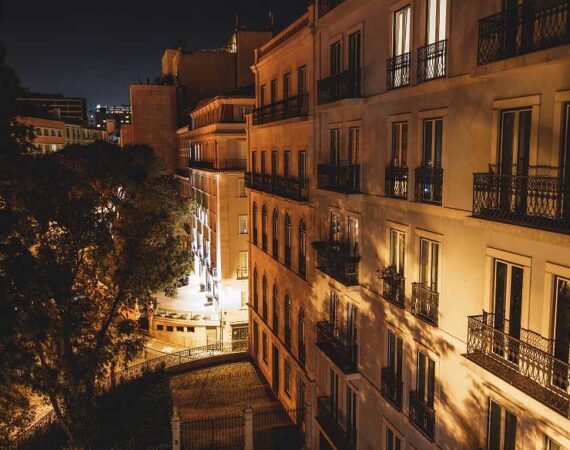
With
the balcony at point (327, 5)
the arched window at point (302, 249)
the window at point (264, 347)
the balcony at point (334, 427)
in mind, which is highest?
the balcony at point (327, 5)

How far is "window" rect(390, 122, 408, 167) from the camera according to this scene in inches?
573

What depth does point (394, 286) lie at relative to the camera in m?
15.1

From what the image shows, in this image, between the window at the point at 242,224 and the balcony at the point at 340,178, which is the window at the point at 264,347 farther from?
the balcony at the point at 340,178

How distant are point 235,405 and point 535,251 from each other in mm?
19801

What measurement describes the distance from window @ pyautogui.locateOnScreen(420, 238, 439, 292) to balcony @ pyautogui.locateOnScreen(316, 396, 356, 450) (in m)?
7.69

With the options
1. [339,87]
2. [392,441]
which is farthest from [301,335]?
[339,87]

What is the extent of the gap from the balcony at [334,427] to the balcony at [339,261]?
553cm

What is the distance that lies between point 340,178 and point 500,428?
9.65 meters

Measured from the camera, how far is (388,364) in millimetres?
16031

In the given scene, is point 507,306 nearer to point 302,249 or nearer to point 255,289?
point 302,249

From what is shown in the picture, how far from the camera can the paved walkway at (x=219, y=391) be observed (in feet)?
84.8

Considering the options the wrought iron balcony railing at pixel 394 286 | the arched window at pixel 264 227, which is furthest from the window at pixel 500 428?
the arched window at pixel 264 227

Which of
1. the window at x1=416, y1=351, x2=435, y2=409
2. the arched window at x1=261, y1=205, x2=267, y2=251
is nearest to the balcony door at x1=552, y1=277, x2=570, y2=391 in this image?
the window at x1=416, y1=351, x2=435, y2=409

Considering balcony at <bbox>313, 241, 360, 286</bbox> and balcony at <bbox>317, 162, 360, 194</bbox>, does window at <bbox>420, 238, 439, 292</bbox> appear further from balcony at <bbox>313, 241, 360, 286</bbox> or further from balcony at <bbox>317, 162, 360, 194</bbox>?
balcony at <bbox>317, 162, 360, 194</bbox>
